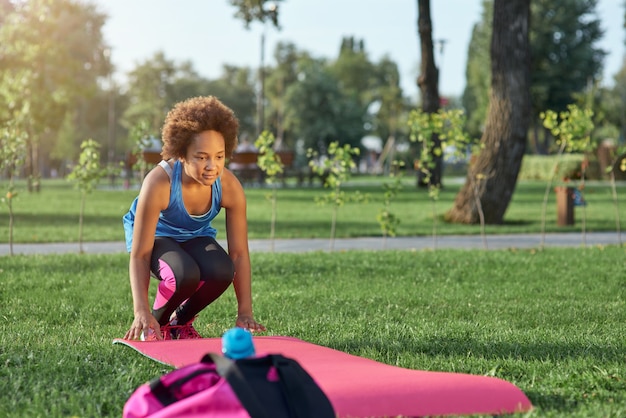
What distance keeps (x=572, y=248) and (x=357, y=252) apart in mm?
2691

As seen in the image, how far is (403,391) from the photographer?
12.5ft

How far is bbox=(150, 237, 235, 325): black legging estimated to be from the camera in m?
4.99

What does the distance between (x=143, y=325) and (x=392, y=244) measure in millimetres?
8069

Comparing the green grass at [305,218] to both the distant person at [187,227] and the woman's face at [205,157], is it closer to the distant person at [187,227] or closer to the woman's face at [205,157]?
the distant person at [187,227]

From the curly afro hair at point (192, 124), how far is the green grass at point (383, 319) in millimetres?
1094

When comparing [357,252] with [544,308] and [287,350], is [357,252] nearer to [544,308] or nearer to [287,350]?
[544,308]

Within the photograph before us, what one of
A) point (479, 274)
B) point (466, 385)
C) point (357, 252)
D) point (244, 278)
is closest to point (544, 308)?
point (479, 274)

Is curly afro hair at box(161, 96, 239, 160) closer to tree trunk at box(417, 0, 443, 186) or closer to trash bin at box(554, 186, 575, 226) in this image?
trash bin at box(554, 186, 575, 226)

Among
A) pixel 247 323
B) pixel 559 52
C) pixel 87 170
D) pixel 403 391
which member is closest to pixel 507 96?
pixel 87 170

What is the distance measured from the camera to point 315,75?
45.2 m

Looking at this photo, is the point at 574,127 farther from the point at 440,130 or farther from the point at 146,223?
the point at 146,223

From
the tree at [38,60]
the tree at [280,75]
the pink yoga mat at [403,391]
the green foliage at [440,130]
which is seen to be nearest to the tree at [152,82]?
the tree at [280,75]

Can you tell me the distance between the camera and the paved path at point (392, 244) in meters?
11.6

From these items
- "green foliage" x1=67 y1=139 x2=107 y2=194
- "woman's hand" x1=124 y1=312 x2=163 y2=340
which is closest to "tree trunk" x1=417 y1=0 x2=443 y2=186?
"green foliage" x1=67 y1=139 x2=107 y2=194
